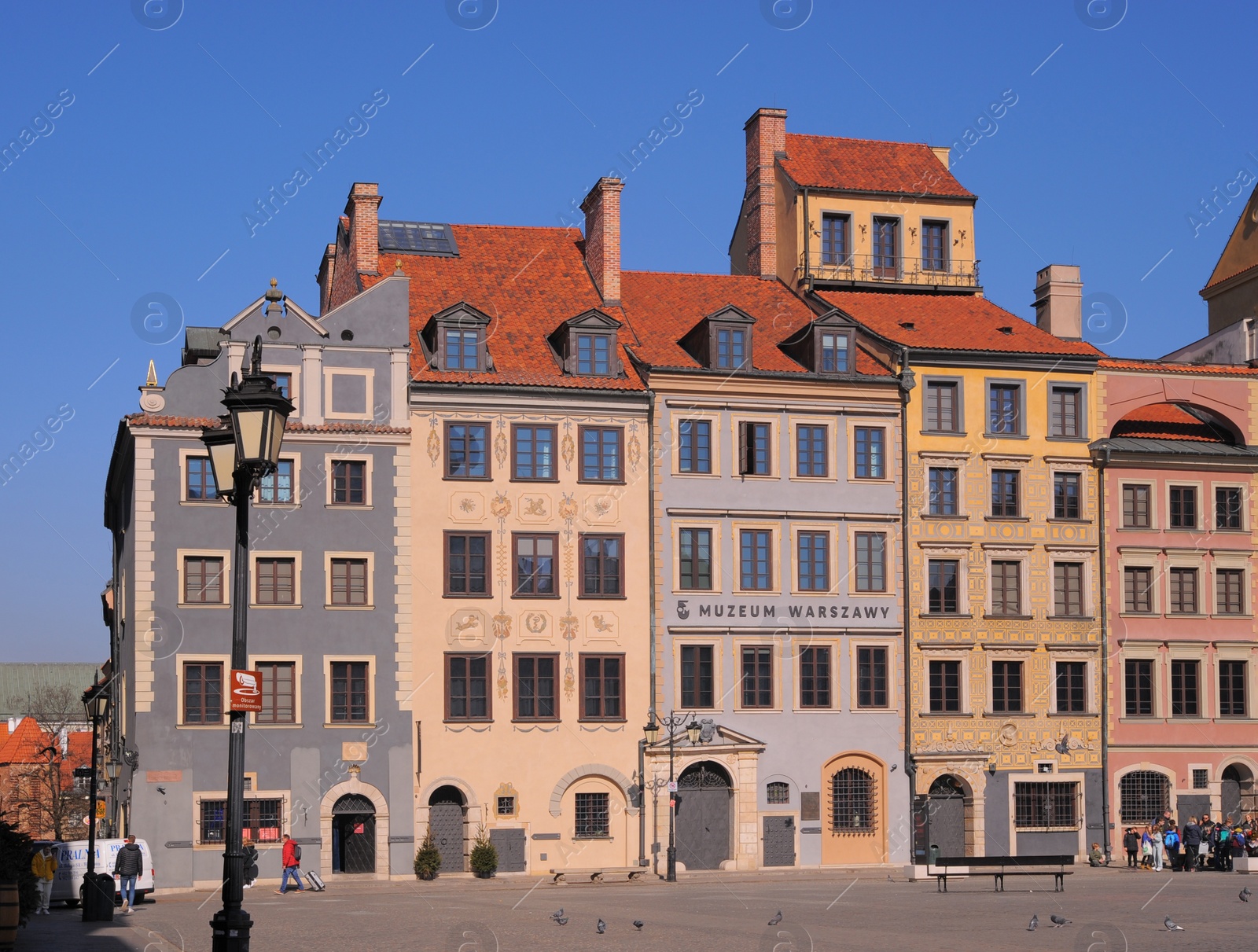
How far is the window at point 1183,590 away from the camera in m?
55.7

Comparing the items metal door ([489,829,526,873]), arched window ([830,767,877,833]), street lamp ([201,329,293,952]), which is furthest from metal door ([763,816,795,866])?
street lamp ([201,329,293,952])

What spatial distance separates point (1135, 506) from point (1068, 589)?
3.52m

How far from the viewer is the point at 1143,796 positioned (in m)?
54.4

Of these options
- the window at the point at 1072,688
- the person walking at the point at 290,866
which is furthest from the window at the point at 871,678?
the person walking at the point at 290,866

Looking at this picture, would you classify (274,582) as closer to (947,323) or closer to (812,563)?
(812,563)

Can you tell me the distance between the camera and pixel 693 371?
52.3 metres

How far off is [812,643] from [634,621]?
17.9 feet

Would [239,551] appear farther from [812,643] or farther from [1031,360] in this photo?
[1031,360]

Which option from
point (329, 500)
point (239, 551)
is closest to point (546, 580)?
point (329, 500)

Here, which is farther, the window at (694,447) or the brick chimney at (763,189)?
the brick chimney at (763,189)

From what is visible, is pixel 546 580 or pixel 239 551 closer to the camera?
pixel 239 551

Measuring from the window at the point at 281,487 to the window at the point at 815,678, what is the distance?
617 inches

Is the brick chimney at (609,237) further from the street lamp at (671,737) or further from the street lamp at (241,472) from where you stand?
the street lamp at (241,472)

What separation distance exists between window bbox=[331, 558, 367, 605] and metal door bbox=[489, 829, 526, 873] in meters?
7.55
